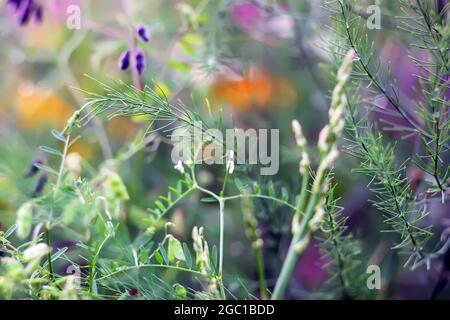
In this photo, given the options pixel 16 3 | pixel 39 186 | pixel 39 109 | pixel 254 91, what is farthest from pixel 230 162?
pixel 39 109

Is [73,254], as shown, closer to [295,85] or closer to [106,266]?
[106,266]

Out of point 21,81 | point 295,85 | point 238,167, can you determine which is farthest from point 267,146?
point 21,81

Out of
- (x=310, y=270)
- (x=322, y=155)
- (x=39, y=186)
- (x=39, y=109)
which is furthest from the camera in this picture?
(x=39, y=109)

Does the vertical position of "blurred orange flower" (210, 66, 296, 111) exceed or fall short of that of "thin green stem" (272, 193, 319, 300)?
it exceeds it

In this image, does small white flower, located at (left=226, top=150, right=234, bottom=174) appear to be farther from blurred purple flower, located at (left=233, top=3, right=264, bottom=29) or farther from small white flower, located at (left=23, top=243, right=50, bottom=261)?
blurred purple flower, located at (left=233, top=3, right=264, bottom=29)

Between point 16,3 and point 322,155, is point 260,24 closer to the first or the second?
point 16,3


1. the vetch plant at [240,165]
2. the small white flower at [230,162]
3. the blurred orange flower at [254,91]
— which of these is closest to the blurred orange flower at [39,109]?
the vetch plant at [240,165]

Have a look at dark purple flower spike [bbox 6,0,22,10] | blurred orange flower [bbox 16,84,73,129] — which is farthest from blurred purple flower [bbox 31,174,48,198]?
blurred orange flower [bbox 16,84,73,129]

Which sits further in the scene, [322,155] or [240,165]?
[240,165]

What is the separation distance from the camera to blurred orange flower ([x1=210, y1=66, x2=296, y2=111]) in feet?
2.95

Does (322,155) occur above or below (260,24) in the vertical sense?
below

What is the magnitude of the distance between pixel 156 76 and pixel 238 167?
0.33 m

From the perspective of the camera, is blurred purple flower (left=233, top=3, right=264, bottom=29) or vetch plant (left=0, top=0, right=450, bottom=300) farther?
blurred purple flower (left=233, top=3, right=264, bottom=29)

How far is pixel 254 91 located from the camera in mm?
898
